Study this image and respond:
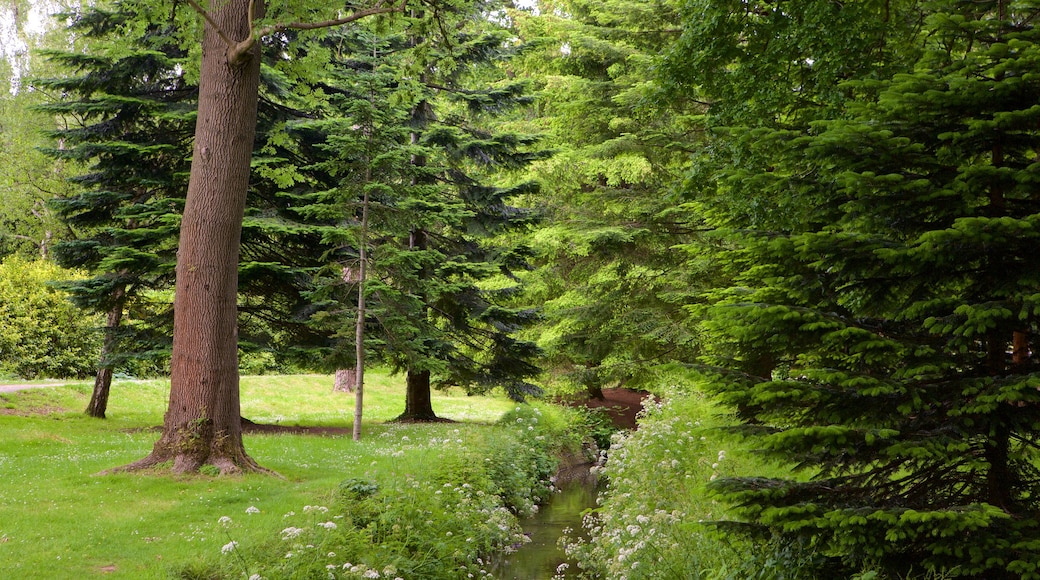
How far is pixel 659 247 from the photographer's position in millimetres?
19547

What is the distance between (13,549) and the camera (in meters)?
6.48

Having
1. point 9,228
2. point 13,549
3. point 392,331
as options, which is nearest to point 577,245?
point 392,331

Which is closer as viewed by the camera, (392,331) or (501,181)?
(392,331)

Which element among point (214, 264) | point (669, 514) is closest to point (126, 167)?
point (214, 264)

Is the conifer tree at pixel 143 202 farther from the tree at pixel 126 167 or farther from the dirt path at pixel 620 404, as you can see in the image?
the dirt path at pixel 620 404

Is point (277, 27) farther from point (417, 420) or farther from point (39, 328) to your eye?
point (39, 328)

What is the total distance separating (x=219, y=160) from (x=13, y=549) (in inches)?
213

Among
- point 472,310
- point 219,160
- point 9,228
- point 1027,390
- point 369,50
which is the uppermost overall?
point 369,50

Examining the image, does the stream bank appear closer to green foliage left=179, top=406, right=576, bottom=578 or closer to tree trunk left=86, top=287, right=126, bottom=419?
green foliage left=179, top=406, right=576, bottom=578

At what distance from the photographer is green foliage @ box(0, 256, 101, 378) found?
25.5 metres

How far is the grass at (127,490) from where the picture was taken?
655 centimetres

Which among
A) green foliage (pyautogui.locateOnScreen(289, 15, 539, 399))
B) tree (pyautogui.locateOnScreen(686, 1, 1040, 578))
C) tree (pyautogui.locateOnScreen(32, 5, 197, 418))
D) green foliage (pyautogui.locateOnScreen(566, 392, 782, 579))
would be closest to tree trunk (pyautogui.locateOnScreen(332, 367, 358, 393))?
green foliage (pyautogui.locateOnScreen(289, 15, 539, 399))

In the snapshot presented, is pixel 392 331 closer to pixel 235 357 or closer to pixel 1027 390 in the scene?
pixel 235 357

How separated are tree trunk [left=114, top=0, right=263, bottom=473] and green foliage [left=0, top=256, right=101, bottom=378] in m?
17.4
